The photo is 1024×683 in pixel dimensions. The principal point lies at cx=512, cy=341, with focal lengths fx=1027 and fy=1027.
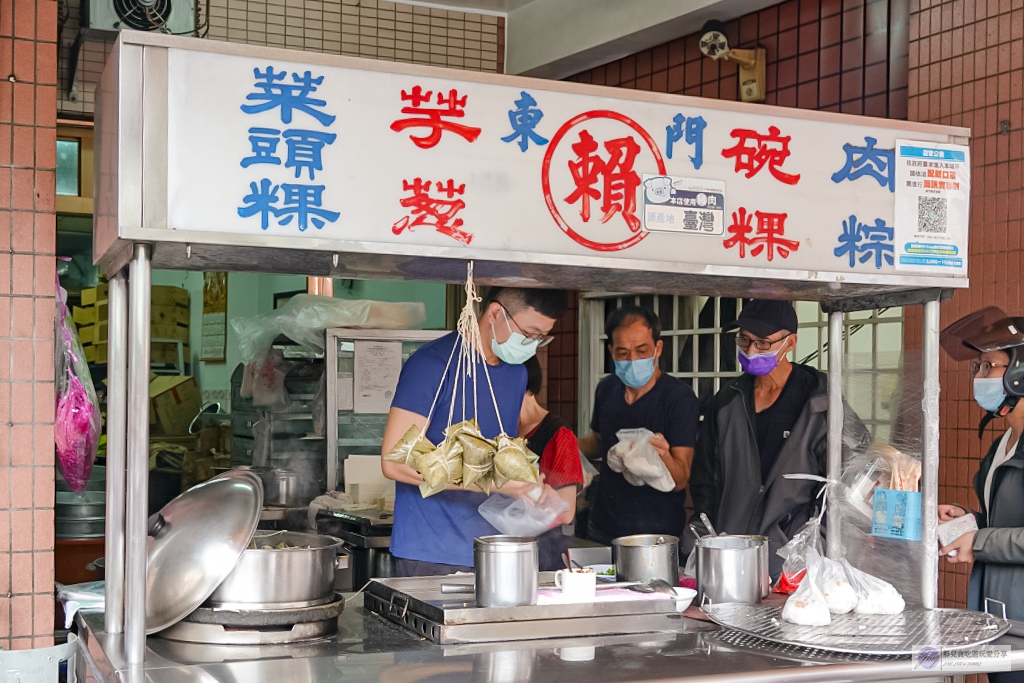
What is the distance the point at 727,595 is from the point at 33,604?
1841mm

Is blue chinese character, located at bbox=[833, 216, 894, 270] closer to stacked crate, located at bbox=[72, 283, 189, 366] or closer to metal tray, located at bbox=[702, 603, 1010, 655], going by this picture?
metal tray, located at bbox=[702, 603, 1010, 655]

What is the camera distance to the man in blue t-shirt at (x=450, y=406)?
2883 millimetres

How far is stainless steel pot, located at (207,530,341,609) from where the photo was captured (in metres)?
2.30

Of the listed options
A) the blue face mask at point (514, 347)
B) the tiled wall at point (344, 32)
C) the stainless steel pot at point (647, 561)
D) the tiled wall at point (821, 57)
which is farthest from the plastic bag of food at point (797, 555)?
the tiled wall at point (344, 32)

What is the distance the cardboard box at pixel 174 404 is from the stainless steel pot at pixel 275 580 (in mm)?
3887

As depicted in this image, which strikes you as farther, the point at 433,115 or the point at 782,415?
the point at 782,415

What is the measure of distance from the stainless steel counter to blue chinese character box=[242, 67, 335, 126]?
112 centimetres

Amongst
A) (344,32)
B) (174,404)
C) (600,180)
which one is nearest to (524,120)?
(600,180)

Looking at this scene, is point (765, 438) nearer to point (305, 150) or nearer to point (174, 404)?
point (305, 150)

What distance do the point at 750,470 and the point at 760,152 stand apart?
6.02 ft

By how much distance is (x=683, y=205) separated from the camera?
243cm

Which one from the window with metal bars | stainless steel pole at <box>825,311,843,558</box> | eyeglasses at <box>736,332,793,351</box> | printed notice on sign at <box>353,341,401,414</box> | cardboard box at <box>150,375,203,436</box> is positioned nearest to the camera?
stainless steel pole at <box>825,311,843,558</box>

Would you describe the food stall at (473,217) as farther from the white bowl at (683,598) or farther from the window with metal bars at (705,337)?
the window with metal bars at (705,337)

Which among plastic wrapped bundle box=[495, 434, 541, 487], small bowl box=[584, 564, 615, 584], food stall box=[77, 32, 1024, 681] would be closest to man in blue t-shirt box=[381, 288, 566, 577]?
food stall box=[77, 32, 1024, 681]
